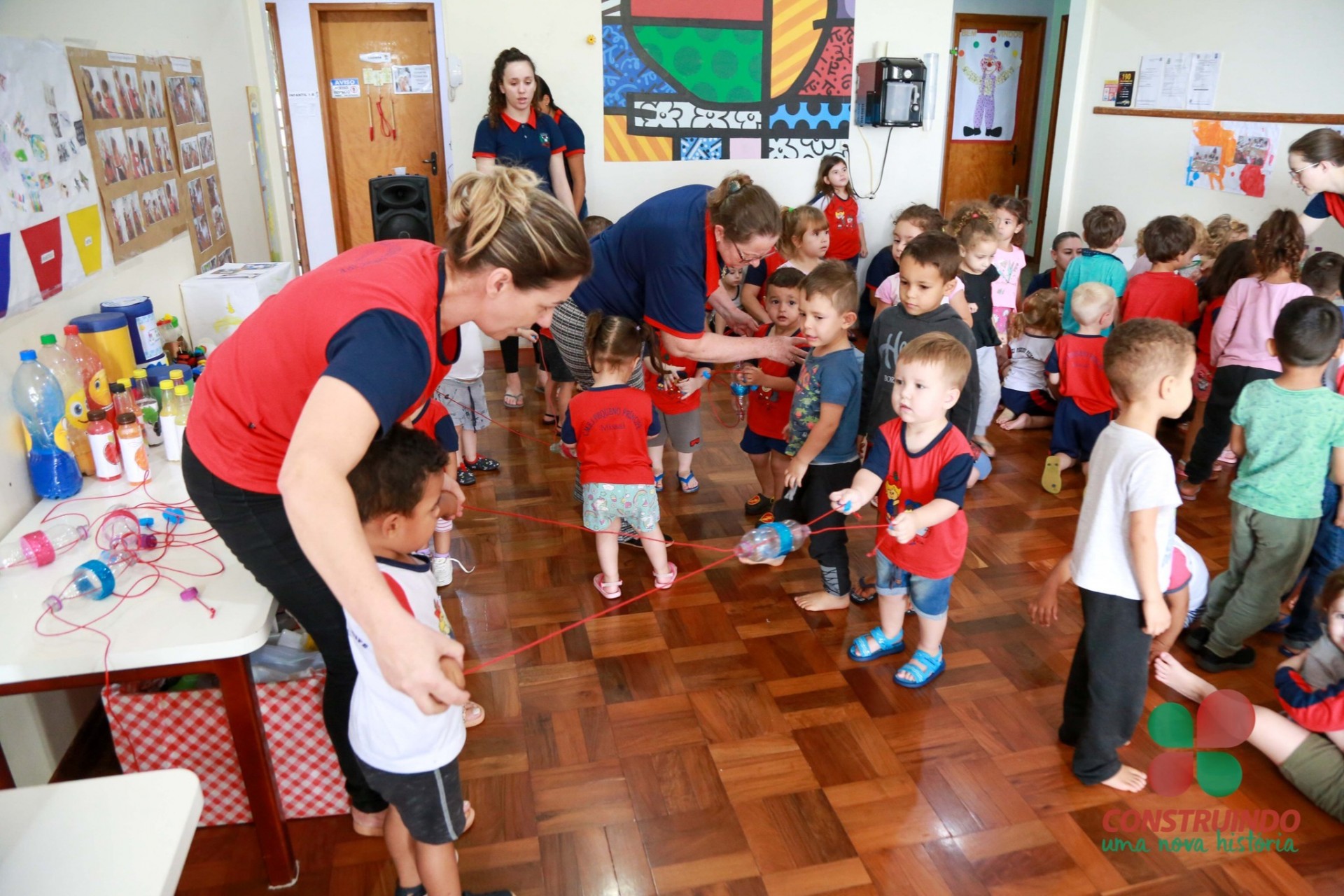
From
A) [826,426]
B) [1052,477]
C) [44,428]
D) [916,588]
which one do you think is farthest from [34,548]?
[1052,477]

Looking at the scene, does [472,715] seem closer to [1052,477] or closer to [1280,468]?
[1280,468]

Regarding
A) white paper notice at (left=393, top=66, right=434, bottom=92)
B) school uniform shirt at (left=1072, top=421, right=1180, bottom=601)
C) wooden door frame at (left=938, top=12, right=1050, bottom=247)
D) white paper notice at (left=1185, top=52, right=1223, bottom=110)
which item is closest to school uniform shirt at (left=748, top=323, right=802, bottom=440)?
school uniform shirt at (left=1072, top=421, right=1180, bottom=601)

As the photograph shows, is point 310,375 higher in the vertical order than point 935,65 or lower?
lower

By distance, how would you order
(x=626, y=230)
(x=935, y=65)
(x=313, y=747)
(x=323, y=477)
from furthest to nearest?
1. (x=935, y=65)
2. (x=626, y=230)
3. (x=313, y=747)
4. (x=323, y=477)

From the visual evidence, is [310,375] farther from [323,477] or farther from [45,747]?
[45,747]

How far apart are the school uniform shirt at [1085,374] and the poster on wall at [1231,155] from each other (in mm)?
2016

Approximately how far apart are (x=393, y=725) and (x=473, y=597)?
1529 mm

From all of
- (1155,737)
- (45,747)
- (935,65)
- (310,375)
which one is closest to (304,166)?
(935,65)

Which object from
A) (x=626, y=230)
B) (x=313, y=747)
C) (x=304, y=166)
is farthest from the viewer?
(x=304, y=166)

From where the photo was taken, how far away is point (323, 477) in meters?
1.16

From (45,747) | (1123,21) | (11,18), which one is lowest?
(45,747)

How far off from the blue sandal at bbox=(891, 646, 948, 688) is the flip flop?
1556mm

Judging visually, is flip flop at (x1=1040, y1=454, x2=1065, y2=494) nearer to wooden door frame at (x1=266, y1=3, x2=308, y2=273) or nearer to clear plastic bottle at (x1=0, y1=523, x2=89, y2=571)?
clear plastic bottle at (x1=0, y1=523, x2=89, y2=571)

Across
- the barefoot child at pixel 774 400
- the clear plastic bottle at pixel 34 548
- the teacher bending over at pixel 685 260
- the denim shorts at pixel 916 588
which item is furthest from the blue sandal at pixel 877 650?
the clear plastic bottle at pixel 34 548
